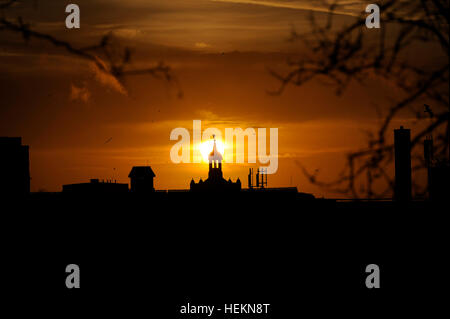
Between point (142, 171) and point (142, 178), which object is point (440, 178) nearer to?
point (142, 178)

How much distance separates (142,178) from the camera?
6975cm

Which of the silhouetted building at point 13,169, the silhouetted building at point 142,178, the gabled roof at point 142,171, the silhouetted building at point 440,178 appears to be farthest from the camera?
the gabled roof at point 142,171

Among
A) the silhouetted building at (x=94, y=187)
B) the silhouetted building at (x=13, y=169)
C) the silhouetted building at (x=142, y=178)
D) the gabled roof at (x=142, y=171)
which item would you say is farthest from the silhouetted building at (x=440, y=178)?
the gabled roof at (x=142, y=171)

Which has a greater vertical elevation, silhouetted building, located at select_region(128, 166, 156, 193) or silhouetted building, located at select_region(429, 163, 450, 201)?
silhouetted building, located at select_region(128, 166, 156, 193)

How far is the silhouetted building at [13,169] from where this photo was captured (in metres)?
44.7

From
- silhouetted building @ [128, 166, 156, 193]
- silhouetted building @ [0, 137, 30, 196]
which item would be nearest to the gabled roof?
silhouetted building @ [128, 166, 156, 193]

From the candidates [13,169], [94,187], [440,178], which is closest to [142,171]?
[94,187]

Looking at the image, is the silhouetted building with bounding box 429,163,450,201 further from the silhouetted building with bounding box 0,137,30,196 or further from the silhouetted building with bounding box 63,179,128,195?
the silhouetted building with bounding box 63,179,128,195

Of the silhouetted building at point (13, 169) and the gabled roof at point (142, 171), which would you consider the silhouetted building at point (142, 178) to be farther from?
the silhouetted building at point (13, 169)

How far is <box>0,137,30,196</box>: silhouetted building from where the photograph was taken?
44719 millimetres

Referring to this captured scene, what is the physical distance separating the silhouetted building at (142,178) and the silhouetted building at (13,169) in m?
16.7

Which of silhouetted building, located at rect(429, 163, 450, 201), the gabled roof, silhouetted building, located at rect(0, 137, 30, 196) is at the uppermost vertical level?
the gabled roof

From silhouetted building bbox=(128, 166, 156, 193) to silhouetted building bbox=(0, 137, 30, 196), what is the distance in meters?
16.7
